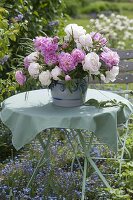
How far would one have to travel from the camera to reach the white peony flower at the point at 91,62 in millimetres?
3758

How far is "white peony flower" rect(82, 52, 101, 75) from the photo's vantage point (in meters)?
3.76

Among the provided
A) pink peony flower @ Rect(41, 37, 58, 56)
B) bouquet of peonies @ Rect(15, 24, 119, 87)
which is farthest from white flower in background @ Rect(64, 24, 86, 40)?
Result: pink peony flower @ Rect(41, 37, 58, 56)

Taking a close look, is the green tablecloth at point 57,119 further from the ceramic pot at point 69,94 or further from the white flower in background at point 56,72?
the white flower in background at point 56,72

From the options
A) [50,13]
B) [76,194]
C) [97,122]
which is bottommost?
[76,194]

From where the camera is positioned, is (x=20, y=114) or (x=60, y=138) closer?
(x=20, y=114)

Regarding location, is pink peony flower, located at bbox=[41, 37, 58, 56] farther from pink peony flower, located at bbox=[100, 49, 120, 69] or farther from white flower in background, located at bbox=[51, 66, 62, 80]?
pink peony flower, located at bbox=[100, 49, 120, 69]

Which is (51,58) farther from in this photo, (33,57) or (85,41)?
(85,41)

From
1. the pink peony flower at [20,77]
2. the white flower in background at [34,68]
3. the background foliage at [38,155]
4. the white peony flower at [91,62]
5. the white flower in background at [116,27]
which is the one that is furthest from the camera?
the white flower in background at [116,27]

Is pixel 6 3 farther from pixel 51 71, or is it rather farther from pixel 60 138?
pixel 51 71

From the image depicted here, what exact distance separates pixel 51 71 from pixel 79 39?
1.05ft

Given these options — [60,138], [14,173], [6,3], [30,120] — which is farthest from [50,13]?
[30,120]

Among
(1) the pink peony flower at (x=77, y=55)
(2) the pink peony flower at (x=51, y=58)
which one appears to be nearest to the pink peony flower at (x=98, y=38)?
(1) the pink peony flower at (x=77, y=55)

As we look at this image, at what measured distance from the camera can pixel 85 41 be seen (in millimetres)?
3875

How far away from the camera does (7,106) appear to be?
4141 mm
